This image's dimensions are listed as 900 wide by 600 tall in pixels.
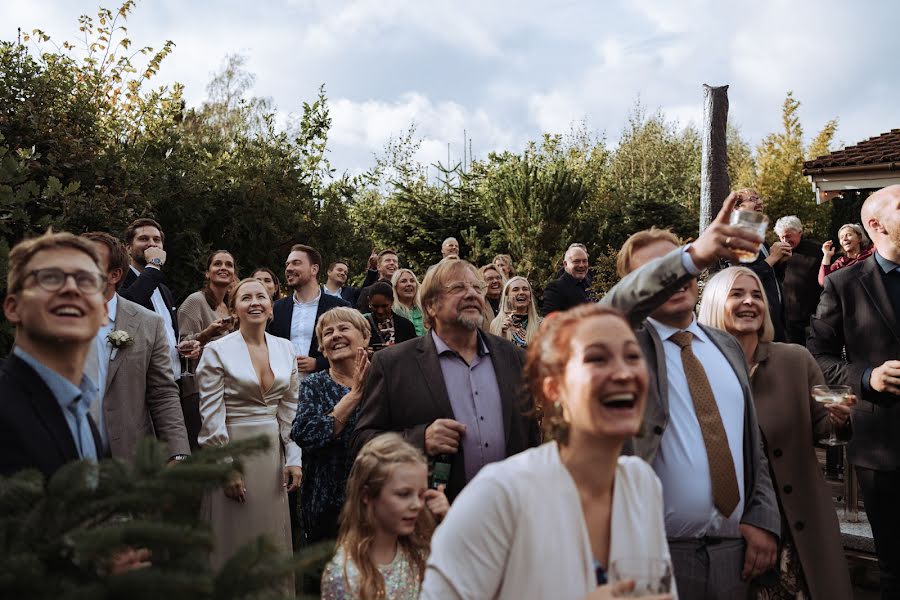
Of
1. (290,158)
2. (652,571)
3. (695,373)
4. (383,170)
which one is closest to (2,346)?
(695,373)

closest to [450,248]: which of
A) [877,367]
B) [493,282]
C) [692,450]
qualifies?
[493,282]

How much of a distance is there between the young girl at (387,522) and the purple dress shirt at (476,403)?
1.04 ft

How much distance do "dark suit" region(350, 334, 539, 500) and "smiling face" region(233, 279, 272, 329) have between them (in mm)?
1948

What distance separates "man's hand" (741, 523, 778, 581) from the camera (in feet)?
11.2

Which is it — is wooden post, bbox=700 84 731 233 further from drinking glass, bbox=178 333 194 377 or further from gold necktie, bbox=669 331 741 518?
gold necktie, bbox=669 331 741 518

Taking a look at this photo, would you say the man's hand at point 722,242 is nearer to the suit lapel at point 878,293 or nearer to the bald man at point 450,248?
the suit lapel at point 878,293

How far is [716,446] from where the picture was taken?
3.36m

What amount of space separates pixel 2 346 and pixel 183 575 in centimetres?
375

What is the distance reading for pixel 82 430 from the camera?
2.60 meters

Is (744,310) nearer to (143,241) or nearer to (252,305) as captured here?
(252,305)

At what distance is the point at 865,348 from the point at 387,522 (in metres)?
2.82

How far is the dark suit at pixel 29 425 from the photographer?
89.5 inches

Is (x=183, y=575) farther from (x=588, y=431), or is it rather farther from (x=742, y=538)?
(x=742, y=538)

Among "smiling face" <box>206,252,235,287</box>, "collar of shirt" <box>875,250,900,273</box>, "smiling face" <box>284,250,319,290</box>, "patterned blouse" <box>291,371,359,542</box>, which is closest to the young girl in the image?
Result: "patterned blouse" <box>291,371,359,542</box>
